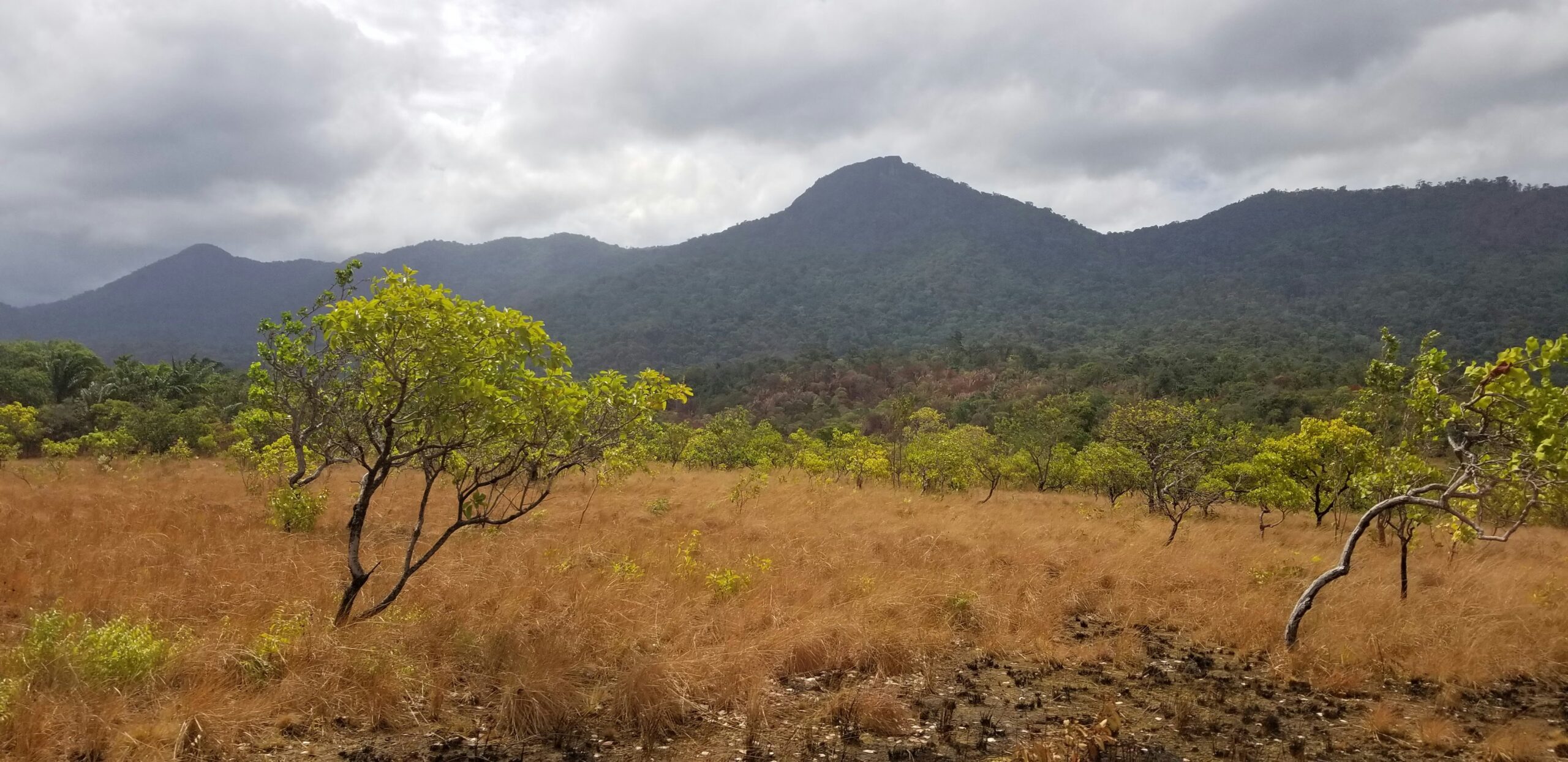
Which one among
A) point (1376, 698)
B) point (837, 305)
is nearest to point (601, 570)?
point (1376, 698)

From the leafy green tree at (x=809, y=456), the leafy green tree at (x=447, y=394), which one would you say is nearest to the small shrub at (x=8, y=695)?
the leafy green tree at (x=447, y=394)

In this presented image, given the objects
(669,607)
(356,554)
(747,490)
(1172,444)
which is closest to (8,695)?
(356,554)

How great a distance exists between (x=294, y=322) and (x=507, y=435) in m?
3.13

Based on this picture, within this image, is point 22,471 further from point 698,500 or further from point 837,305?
point 837,305

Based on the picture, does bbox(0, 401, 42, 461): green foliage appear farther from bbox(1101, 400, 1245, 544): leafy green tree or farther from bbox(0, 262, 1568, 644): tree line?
bbox(1101, 400, 1245, 544): leafy green tree

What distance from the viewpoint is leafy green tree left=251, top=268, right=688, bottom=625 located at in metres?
6.28

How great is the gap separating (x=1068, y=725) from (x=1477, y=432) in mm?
5434

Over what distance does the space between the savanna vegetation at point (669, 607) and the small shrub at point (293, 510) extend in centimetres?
7

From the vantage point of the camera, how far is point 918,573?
35.8 ft

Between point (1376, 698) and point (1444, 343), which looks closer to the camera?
point (1376, 698)

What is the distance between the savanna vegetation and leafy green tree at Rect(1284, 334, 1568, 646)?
0.04 meters

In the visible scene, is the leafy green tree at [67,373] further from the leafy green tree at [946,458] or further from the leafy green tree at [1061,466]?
the leafy green tree at [1061,466]

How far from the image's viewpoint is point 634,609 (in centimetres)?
830

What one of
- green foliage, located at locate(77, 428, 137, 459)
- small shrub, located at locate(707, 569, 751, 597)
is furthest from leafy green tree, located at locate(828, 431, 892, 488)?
green foliage, located at locate(77, 428, 137, 459)
